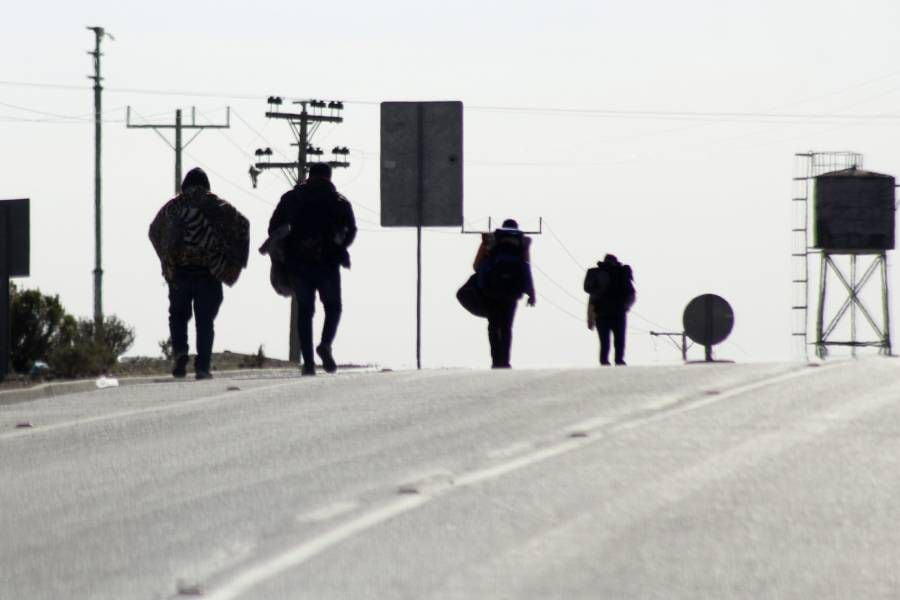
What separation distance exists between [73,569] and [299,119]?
52780 mm

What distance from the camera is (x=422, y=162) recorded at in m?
26.1

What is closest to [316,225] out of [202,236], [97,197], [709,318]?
[202,236]

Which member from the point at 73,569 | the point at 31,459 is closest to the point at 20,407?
the point at 31,459

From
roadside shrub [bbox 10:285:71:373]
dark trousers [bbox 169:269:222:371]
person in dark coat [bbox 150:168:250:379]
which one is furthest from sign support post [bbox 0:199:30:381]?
roadside shrub [bbox 10:285:71:373]

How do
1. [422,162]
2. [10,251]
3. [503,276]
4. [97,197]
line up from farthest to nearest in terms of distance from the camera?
[97,197]
[422,162]
[503,276]
[10,251]

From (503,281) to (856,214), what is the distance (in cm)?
5004

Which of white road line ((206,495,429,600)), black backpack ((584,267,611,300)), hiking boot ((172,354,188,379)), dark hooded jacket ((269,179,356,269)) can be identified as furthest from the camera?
black backpack ((584,267,611,300))

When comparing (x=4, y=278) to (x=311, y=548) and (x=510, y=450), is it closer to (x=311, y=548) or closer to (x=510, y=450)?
(x=510, y=450)

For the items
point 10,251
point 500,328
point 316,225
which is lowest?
point 500,328

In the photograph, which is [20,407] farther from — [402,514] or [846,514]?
[846,514]

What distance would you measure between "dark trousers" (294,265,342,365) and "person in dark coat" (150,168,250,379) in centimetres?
59

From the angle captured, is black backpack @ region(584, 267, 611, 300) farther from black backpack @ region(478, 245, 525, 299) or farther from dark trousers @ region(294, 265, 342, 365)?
dark trousers @ region(294, 265, 342, 365)

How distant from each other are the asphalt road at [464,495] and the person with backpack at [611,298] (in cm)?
954

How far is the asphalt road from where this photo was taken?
24.0ft
